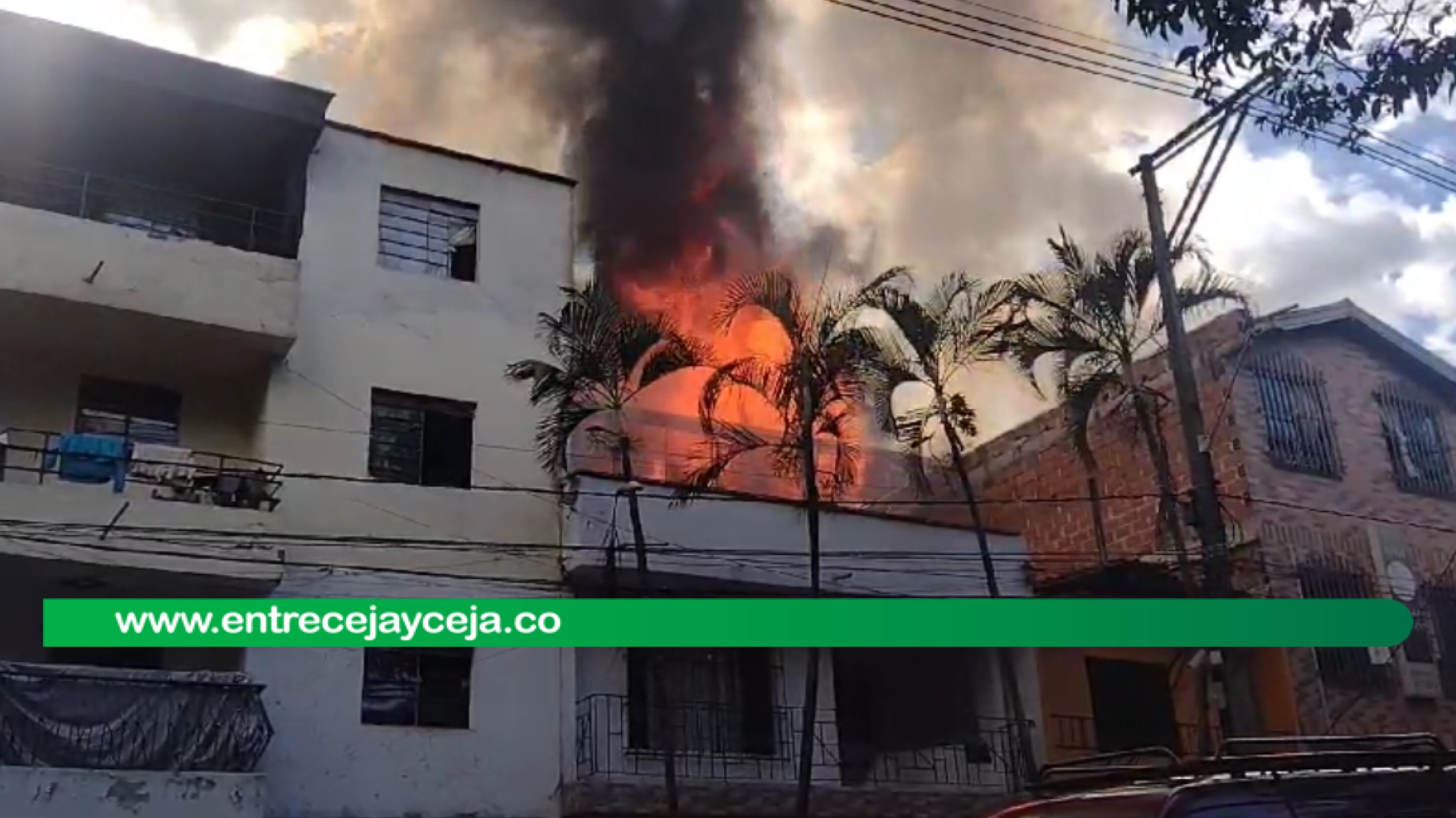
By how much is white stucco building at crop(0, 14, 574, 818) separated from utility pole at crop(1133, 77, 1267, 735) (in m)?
6.68

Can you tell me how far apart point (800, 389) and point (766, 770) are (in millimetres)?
4380

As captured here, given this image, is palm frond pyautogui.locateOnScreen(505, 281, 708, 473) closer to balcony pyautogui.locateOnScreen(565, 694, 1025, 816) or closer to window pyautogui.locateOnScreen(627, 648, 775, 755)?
window pyautogui.locateOnScreen(627, 648, 775, 755)

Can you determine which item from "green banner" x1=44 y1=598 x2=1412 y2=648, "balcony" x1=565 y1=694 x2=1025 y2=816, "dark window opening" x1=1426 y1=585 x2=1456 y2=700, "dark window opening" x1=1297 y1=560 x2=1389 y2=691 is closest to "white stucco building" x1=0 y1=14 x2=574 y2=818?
"green banner" x1=44 y1=598 x2=1412 y2=648

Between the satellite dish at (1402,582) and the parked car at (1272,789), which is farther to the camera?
the satellite dish at (1402,582)

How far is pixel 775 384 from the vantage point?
14.5 m

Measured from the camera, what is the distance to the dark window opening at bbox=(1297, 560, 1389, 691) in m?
17.8

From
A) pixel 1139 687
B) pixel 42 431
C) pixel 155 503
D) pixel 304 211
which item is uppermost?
pixel 304 211

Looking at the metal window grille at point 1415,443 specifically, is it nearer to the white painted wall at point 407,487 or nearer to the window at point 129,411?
the white painted wall at point 407,487

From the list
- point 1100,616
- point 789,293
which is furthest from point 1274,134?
point 1100,616

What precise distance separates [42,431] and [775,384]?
743cm

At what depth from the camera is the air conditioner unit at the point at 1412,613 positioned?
1827 centimetres

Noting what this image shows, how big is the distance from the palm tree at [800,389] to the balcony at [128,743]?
16.4 feet

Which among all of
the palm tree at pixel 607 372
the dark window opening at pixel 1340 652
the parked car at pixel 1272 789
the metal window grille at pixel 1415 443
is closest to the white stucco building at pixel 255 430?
the palm tree at pixel 607 372

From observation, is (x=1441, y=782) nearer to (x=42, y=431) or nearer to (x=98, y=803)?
(x=98, y=803)
